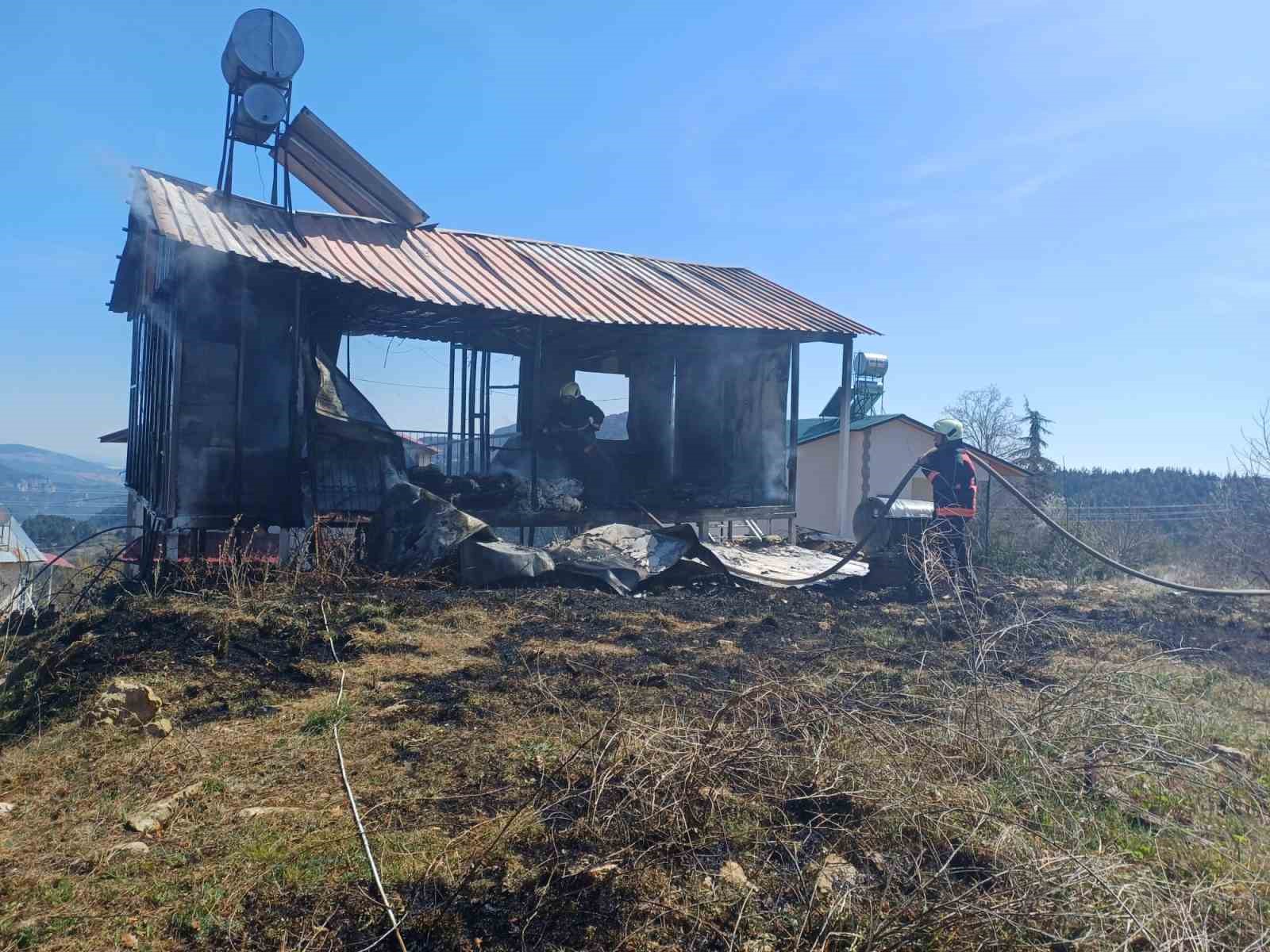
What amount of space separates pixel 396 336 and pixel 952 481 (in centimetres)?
847

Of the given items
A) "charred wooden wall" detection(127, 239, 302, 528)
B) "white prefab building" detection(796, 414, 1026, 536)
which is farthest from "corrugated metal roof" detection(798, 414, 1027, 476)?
"charred wooden wall" detection(127, 239, 302, 528)

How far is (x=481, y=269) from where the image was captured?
1267 centimetres

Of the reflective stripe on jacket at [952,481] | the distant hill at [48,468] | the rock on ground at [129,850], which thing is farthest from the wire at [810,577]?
the distant hill at [48,468]

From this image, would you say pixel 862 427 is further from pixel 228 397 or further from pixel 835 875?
pixel 835 875

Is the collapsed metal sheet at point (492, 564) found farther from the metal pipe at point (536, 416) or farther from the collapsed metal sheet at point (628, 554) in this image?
the metal pipe at point (536, 416)

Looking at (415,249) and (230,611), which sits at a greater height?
(415,249)

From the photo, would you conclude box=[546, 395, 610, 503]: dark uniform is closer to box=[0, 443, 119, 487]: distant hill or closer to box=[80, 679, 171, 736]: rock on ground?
box=[80, 679, 171, 736]: rock on ground

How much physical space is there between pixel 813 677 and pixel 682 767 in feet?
7.61

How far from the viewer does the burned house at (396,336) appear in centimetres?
1001

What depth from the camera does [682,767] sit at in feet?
10.8

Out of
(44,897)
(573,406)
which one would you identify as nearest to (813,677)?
(44,897)

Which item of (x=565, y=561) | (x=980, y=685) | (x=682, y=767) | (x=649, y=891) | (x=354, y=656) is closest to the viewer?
(x=649, y=891)

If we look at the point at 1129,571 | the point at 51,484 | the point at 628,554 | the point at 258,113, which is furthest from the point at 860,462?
the point at 51,484

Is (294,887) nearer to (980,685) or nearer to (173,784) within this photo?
(173,784)
